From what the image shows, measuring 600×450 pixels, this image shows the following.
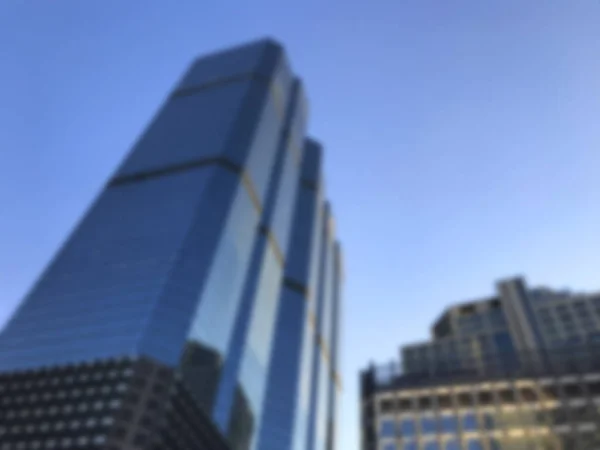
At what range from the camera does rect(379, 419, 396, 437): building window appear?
60750mm

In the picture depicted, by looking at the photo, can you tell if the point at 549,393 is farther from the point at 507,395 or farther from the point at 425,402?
the point at 425,402

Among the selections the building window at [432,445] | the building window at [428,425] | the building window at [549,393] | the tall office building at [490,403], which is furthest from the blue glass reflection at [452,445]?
the building window at [549,393]

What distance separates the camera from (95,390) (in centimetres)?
12731

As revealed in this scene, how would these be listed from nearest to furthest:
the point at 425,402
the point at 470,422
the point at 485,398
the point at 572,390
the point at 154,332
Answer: the point at 470,422 → the point at 572,390 → the point at 485,398 → the point at 425,402 → the point at 154,332

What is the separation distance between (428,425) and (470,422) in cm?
424

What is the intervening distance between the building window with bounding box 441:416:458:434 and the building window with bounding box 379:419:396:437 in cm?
520

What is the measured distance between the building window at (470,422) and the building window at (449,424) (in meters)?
0.90

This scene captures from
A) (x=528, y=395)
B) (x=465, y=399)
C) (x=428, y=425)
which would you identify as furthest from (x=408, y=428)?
(x=528, y=395)

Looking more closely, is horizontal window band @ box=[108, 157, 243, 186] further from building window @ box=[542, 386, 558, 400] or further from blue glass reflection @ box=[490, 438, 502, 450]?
blue glass reflection @ box=[490, 438, 502, 450]

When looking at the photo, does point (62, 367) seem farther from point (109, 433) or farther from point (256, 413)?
point (256, 413)

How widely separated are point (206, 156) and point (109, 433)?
104696mm

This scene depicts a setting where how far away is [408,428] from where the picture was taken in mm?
60562

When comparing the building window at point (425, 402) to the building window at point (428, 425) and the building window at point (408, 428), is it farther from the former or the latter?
the building window at point (408, 428)

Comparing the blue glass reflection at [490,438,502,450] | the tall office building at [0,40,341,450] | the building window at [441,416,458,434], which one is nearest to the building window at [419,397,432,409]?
the building window at [441,416,458,434]
